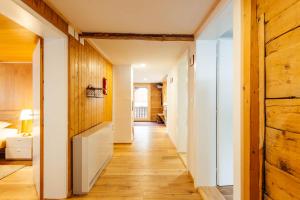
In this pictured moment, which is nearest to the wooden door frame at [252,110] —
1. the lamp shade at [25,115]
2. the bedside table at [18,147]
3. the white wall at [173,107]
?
the white wall at [173,107]

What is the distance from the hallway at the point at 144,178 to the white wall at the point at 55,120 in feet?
1.43

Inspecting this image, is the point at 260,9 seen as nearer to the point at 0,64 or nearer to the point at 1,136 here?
the point at 1,136

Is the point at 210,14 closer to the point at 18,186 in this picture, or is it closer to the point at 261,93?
the point at 261,93

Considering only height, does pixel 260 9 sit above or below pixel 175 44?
below

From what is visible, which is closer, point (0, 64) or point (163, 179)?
point (163, 179)

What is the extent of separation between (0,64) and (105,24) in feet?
12.1

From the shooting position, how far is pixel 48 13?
2.31 meters

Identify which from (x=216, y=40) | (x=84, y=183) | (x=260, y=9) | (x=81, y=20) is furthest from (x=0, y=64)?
(x=260, y=9)

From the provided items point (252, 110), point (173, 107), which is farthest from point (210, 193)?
point (173, 107)

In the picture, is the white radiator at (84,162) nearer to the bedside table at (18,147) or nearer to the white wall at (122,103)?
the bedside table at (18,147)

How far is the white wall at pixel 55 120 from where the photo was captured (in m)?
2.80

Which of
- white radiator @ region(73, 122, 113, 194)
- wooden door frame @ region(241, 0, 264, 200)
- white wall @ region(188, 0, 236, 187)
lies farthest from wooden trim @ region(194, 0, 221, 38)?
white radiator @ region(73, 122, 113, 194)

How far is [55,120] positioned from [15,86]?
3106 mm

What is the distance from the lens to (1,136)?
454 centimetres
